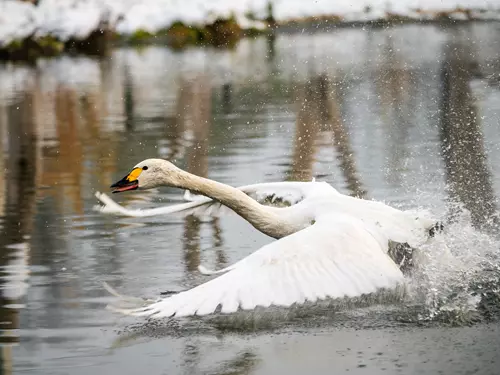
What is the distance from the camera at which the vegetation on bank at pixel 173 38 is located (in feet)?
102

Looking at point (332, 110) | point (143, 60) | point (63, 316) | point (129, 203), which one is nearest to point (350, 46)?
point (143, 60)

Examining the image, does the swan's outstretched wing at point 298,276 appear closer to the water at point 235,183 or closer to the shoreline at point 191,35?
the water at point 235,183

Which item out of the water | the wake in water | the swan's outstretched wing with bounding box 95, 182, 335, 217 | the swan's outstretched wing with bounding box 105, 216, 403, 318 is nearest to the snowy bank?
the water

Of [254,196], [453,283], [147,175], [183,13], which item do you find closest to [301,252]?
[453,283]

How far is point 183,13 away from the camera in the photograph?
32812 millimetres

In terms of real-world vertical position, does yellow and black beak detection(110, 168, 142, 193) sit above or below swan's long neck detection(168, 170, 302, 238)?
above

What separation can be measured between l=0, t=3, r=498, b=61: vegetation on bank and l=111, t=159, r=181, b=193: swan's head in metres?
23.1

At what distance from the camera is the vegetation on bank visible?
31.1m

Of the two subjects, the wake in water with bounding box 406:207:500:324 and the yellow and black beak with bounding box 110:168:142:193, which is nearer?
the wake in water with bounding box 406:207:500:324

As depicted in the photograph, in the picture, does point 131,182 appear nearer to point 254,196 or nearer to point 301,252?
point 254,196

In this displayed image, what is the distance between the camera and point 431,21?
122 feet

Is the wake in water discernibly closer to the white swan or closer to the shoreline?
the white swan

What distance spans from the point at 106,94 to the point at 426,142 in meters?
8.33

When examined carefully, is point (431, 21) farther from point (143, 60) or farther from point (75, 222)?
point (75, 222)
